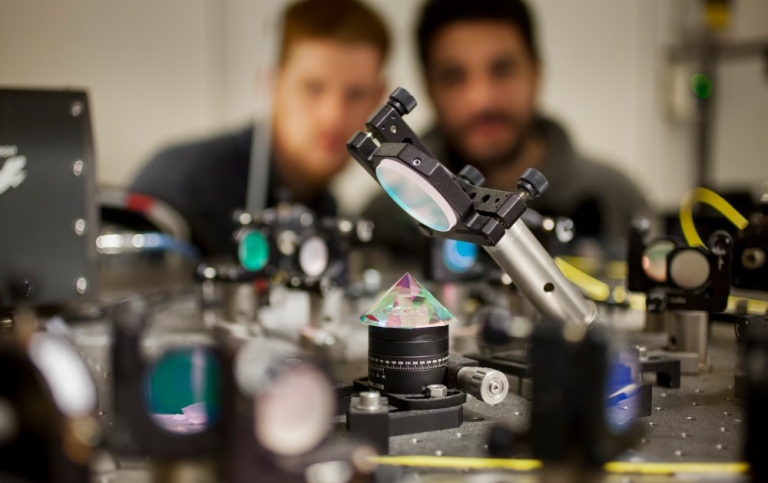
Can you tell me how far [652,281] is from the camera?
1.27 meters

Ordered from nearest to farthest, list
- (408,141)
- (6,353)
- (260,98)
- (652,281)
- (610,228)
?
(6,353), (408,141), (652,281), (260,98), (610,228)

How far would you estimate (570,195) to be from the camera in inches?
124

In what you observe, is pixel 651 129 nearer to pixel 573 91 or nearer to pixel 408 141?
pixel 573 91

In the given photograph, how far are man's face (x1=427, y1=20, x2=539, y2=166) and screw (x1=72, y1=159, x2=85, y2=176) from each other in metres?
1.91

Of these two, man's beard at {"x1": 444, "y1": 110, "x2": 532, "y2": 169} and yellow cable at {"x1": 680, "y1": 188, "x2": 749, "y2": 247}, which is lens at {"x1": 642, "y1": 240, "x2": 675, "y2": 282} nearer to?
yellow cable at {"x1": 680, "y1": 188, "x2": 749, "y2": 247}

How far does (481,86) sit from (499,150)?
0.87ft

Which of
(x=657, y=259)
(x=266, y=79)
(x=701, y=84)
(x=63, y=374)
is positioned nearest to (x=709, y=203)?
(x=657, y=259)

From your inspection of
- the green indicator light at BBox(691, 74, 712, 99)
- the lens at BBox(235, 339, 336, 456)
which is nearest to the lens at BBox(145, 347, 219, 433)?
the lens at BBox(235, 339, 336, 456)

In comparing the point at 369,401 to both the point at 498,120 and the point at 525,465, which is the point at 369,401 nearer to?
the point at 525,465

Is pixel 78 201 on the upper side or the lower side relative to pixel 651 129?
lower

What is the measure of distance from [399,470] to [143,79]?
2212mm

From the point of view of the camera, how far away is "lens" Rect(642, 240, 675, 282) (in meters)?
1.25

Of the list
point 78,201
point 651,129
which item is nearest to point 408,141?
point 78,201

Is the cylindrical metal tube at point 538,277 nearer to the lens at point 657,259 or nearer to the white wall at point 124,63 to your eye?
the lens at point 657,259
